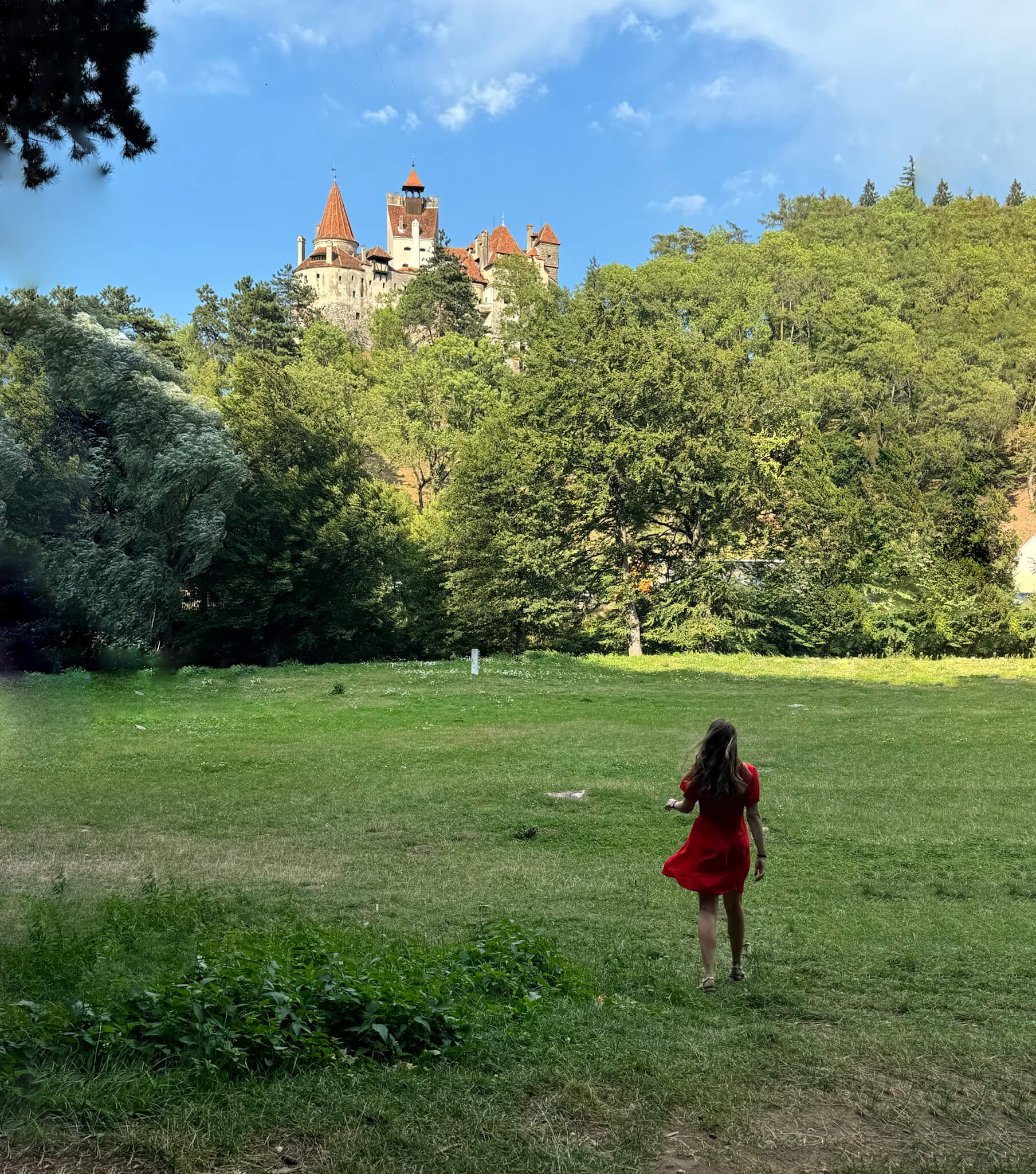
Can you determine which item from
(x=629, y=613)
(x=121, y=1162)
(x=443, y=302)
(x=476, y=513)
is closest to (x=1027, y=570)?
(x=629, y=613)

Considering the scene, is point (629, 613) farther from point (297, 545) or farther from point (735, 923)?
point (735, 923)

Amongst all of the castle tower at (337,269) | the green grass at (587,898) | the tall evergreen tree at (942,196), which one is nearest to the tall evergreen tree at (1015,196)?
the tall evergreen tree at (942,196)

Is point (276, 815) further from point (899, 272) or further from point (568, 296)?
point (899, 272)

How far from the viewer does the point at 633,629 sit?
45938 mm

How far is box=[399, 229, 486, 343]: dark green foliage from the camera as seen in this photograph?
98188 millimetres

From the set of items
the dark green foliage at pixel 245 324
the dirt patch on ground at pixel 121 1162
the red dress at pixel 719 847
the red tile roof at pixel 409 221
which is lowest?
the dirt patch on ground at pixel 121 1162

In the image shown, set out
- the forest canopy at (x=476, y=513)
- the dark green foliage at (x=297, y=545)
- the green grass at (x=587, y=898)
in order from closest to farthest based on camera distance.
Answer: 1. the green grass at (x=587, y=898)
2. the forest canopy at (x=476, y=513)
3. the dark green foliage at (x=297, y=545)

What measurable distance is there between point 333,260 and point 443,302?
1929 inches

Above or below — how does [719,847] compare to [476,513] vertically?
below

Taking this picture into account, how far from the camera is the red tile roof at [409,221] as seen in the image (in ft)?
507

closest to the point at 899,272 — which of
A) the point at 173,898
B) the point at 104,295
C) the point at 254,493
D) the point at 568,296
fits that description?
the point at 568,296

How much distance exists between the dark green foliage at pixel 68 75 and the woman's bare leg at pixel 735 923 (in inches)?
263

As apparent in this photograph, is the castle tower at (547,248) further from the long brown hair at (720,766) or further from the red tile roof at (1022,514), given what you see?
the long brown hair at (720,766)

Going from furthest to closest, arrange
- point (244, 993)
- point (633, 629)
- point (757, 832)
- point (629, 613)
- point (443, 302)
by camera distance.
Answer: point (443, 302), point (629, 613), point (633, 629), point (757, 832), point (244, 993)
